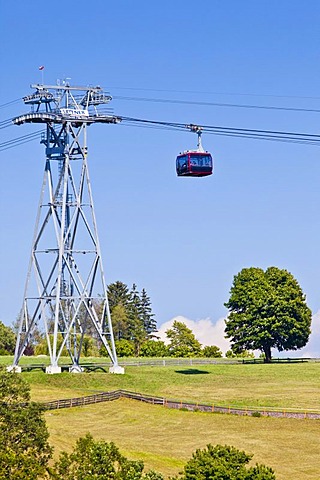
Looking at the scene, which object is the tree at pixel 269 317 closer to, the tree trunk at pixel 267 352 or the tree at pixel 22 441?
the tree trunk at pixel 267 352

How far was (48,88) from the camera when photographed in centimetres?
10050

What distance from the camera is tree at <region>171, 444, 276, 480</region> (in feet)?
155

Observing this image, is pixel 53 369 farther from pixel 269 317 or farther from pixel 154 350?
pixel 154 350

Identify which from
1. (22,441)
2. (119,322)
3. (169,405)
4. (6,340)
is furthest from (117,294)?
(22,441)

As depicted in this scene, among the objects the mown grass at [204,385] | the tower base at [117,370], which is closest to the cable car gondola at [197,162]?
the mown grass at [204,385]

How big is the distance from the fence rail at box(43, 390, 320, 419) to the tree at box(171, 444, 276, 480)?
34.9m

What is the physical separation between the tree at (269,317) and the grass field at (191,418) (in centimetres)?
1464

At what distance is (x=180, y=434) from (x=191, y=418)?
739 centimetres

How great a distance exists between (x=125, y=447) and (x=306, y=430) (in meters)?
16.3

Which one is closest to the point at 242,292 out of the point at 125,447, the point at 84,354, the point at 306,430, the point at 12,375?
the point at 84,354

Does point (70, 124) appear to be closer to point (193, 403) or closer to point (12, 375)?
point (193, 403)

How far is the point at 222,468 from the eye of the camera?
47344 mm

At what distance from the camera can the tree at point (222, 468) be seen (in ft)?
155

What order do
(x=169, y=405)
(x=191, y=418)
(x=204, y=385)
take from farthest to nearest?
(x=204, y=385), (x=169, y=405), (x=191, y=418)
